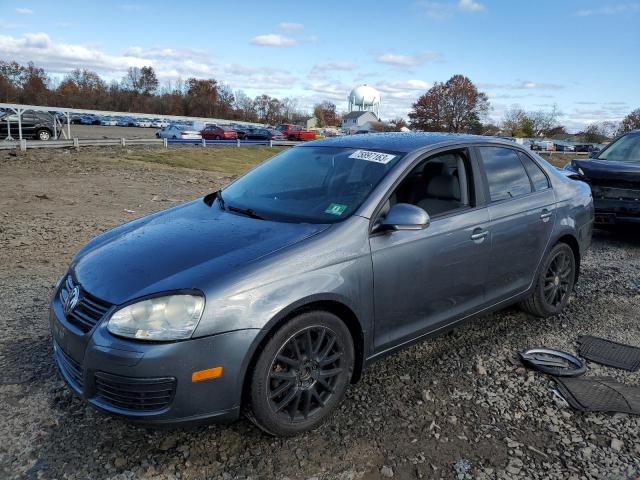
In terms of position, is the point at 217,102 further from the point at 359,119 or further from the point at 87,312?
the point at 87,312

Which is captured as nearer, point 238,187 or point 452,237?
point 452,237

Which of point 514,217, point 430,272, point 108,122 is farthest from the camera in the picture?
point 108,122

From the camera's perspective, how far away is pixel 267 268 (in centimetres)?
269

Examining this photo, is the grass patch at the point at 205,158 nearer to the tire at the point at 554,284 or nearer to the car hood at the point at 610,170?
the car hood at the point at 610,170

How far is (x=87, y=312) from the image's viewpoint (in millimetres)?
2705

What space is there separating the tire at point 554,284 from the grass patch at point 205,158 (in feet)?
49.0

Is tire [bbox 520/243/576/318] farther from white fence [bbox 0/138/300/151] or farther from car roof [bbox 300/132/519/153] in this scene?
Result: white fence [bbox 0/138/300/151]

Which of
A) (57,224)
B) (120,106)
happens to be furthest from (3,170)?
(120,106)

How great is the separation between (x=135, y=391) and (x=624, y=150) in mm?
8322

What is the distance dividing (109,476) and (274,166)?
8.14 feet

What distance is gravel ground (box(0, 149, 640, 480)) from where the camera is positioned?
2.66m

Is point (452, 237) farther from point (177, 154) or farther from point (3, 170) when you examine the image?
point (177, 154)

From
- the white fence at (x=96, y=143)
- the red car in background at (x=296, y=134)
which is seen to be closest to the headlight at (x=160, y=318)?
the white fence at (x=96, y=143)

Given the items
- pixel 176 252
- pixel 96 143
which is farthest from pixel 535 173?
pixel 96 143
